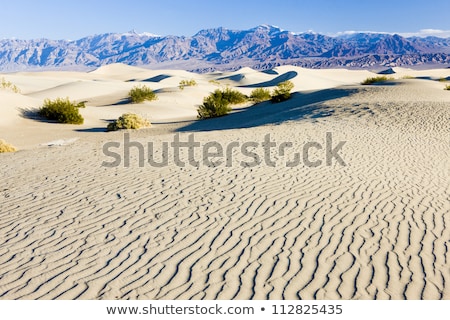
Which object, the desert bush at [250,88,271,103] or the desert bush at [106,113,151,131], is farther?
the desert bush at [250,88,271,103]

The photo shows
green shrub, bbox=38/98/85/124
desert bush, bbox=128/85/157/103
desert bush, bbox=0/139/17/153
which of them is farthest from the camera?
desert bush, bbox=128/85/157/103

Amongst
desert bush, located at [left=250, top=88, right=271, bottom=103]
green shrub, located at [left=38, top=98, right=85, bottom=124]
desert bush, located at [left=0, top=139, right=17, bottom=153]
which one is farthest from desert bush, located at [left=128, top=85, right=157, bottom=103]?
desert bush, located at [left=0, top=139, right=17, bottom=153]

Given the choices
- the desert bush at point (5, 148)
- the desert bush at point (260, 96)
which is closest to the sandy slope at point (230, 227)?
the desert bush at point (5, 148)

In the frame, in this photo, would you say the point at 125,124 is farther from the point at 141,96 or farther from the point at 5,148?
the point at 141,96

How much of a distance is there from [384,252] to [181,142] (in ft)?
29.6

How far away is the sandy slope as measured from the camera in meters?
4.40

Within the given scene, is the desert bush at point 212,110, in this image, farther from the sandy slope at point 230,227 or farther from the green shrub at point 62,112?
the sandy slope at point 230,227

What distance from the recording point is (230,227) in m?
5.87

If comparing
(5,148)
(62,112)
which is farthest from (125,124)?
(5,148)

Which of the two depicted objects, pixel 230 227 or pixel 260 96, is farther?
pixel 260 96

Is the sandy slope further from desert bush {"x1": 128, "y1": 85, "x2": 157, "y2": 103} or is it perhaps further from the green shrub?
desert bush {"x1": 128, "y1": 85, "x2": 157, "y2": 103}

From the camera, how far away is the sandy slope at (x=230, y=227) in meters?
4.40

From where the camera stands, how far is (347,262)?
15.8ft

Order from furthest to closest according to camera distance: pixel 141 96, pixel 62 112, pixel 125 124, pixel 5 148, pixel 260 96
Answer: pixel 260 96 < pixel 141 96 < pixel 62 112 < pixel 125 124 < pixel 5 148
